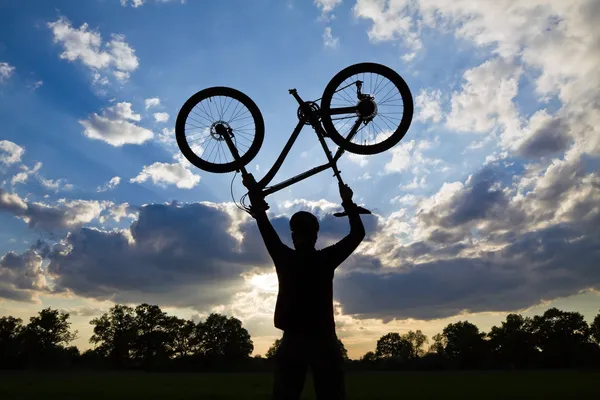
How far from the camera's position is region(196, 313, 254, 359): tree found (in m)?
107

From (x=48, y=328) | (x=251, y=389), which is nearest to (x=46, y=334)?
(x=48, y=328)

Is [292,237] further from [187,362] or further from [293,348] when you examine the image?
[187,362]

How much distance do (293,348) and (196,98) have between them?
638 cm

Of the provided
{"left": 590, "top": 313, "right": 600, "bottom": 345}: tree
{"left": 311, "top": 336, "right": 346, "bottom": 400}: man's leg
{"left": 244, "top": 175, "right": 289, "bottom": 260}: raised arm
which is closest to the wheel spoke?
{"left": 244, "top": 175, "right": 289, "bottom": 260}: raised arm

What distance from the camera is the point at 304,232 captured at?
188 inches

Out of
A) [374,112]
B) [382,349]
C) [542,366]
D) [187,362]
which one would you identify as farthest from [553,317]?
[374,112]

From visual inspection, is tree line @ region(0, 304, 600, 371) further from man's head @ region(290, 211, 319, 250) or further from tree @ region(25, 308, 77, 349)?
man's head @ region(290, 211, 319, 250)

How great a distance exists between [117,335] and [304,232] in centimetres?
11257

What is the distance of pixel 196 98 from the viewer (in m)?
9.35

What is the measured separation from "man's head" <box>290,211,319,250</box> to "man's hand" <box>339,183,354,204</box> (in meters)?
1.13

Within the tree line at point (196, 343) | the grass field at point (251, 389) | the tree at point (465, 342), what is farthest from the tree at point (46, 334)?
the tree at point (465, 342)

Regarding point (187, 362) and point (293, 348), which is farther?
point (187, 362)

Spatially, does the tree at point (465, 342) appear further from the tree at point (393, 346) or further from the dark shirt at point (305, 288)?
the dark shirt at point (305, 288)

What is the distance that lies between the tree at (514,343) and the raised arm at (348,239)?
369ft
